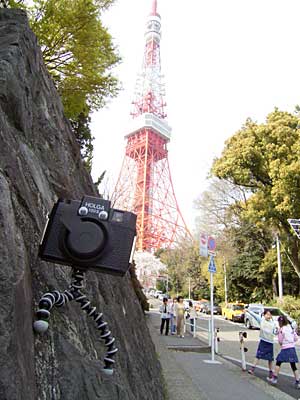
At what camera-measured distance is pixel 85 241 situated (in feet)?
5.59

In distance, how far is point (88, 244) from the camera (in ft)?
5.57


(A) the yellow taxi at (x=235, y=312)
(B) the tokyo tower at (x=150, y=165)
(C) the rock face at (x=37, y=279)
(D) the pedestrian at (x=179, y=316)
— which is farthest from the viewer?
(B) the tokyo tower at (x=150, y=165)

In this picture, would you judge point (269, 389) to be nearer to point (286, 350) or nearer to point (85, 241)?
point (286, 350)

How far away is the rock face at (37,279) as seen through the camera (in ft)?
4.91

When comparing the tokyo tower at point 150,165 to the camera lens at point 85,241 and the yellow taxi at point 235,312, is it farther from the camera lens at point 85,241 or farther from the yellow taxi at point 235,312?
the camera lens at point 85,241

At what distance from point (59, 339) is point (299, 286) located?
29.7m

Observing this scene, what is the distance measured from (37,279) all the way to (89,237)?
0.56 meters

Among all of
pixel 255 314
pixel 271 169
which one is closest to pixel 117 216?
pixel 271 169

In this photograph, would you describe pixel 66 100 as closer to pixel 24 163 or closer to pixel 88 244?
pixel 24 163

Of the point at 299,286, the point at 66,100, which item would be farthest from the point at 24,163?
the point at 299,286

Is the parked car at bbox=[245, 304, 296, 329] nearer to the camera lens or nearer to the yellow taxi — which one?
the yellow taxi

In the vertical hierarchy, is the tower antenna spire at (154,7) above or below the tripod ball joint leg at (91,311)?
above

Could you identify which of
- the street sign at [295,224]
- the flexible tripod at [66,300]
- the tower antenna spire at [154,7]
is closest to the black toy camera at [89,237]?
the flexible tripod at [66,300]

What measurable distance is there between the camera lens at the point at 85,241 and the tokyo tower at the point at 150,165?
43388mm
